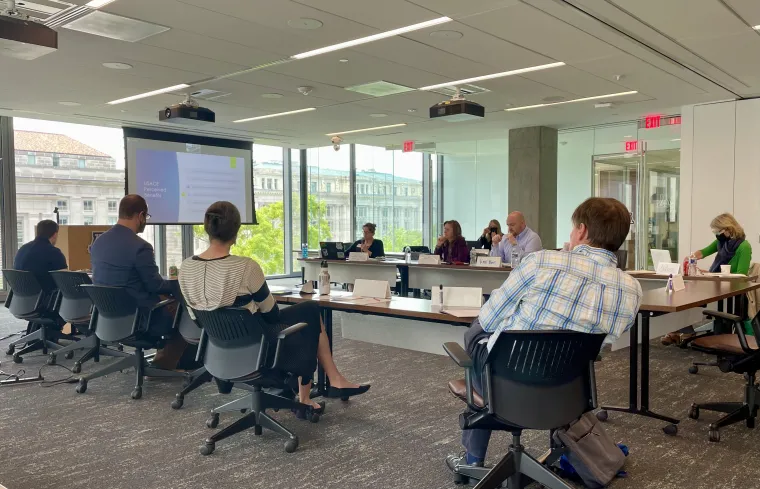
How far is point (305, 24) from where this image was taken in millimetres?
4684

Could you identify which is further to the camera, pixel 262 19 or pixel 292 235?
pixel 292 235

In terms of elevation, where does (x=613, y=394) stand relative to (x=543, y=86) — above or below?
below

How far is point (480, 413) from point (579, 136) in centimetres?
905

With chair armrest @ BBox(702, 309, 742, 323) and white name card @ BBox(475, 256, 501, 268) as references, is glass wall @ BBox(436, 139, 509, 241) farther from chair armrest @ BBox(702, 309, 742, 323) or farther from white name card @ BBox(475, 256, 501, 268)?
chair armrest @ BBox(702, 309, 742, 323)

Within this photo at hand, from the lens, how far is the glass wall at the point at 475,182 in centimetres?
1224

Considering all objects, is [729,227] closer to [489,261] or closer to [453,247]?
[489,261]

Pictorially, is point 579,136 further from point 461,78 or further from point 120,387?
point 120,387

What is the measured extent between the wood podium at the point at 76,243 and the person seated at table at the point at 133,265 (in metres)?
2.14

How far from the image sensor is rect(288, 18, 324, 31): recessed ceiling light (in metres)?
4.59

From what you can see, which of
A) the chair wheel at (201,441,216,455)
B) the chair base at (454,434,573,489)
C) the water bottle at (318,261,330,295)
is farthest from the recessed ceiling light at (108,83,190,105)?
the chair base at (454,434,573,489)

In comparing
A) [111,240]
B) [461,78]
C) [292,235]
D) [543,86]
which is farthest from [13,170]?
[543,86]

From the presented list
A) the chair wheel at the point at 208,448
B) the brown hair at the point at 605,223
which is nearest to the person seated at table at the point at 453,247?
the chair wheel at the point at 208,448

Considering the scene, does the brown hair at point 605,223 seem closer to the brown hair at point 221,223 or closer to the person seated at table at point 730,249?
the brown hair at point 221,223

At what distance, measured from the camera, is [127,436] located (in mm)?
3514
